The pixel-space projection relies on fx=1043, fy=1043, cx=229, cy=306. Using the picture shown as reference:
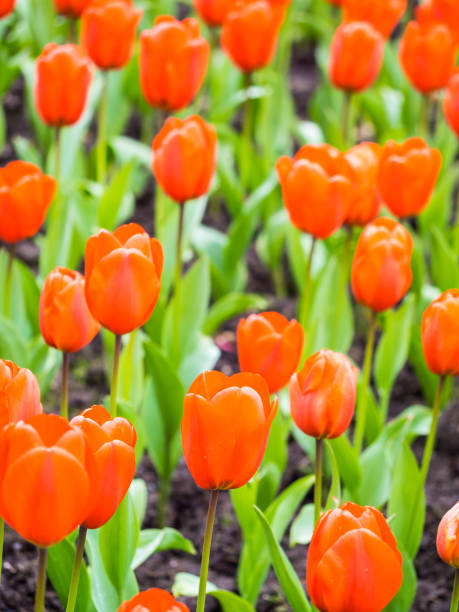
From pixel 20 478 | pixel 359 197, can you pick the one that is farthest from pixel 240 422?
pixel 359 197

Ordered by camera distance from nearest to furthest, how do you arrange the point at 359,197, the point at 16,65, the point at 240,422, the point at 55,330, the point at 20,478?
Answer: the point at 20,478
the point at 240,422
the point at 55,330
the point at 359,197
the point at 16,65

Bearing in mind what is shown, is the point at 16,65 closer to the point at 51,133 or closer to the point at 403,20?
the point at 51,133

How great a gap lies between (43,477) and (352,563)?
35 cm

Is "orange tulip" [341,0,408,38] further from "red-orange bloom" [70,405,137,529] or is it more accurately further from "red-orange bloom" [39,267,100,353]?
"red-orange bloom" [70,405,137,529]

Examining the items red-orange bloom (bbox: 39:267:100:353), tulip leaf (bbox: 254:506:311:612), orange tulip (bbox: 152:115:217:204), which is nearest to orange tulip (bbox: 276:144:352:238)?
orange tulip (bbox: 152:115:217:204)

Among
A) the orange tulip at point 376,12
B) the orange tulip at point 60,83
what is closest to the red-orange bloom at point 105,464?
the orange tulip at point 60,83

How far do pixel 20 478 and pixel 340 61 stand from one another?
1884 millimetres

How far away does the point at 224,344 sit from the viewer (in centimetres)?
288

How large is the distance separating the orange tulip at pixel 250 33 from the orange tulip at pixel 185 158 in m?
0.79

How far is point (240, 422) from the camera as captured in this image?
3.89ft

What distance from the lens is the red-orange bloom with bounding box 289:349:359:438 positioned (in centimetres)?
141

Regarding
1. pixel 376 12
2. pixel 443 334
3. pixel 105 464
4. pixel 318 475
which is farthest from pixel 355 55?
pixel 105 464

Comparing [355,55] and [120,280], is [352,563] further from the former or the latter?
[355,55]

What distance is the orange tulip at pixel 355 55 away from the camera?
264 centimetres
